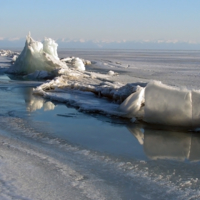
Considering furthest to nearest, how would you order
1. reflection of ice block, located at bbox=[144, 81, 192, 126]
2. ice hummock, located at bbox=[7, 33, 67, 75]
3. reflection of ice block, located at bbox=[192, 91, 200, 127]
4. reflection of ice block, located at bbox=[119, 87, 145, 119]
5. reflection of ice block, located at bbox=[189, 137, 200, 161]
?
ice hummock, located at bbox=[7, 33, 67, 75] → reflection of ice block, located at bbox=[119, 87, 145, 119] → reflection of ice block, located at bbox=[144, 81, 192, 126] → reflection of ice block, located at bbox=[192, 91, 200, 127] → reflection of ice block, located at bbox=[189, 137, 200, 161]

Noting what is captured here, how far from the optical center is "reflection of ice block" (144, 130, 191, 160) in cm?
372

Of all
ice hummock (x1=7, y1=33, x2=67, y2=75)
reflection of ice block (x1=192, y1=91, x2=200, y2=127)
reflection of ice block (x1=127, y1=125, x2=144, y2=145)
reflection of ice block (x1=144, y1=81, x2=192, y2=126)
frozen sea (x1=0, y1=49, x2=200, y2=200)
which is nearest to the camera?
frozen sea (x1=0, y1=49, x2=200, y2=200)

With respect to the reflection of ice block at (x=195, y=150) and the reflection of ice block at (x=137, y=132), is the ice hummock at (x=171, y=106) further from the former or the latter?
the reflection of ice block at (x=195, y=150)

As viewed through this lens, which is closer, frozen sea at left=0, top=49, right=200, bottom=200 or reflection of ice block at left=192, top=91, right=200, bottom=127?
frozen sea at left=0, top=49, right=200, bottom=200

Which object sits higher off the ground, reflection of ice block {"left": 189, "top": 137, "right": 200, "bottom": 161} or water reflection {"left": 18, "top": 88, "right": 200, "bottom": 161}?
water reflection {"left": 18, "top": 88, "right": 200, "bottom": 161}

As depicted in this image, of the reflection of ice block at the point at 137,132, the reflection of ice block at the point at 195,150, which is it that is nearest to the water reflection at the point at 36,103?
the reflection of ice block at the point at 137,132

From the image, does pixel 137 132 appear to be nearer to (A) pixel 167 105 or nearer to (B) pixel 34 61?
(A) pixel 167 105

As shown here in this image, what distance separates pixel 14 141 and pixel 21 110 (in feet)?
7.52

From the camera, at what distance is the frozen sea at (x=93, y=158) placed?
103 inches

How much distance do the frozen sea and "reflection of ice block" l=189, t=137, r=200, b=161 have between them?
0.01 m

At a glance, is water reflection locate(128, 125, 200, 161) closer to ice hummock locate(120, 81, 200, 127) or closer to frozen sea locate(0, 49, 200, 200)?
frozen sea locate(0, 49, 200, 200)

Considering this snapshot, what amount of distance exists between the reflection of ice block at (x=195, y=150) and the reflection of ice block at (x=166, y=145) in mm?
55

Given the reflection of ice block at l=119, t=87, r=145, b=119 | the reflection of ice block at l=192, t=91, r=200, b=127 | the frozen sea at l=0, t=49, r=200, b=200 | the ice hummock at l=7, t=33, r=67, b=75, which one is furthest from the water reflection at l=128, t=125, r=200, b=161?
the ice hummock at l=7, t=33, r=67, b=75

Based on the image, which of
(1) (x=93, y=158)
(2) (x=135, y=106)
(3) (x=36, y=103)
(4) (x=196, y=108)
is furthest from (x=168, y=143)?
(3) (x=36, y=103)
